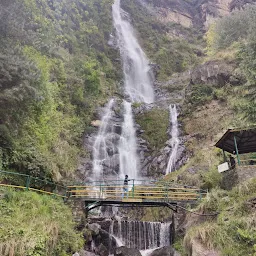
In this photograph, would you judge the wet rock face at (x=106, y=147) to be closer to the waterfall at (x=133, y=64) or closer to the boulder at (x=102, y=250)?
the waterfall at (x=133, y=64)

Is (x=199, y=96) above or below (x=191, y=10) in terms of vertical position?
below

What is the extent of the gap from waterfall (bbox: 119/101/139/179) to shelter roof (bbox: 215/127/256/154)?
9.37 meters

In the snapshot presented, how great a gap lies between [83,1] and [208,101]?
78.6ft

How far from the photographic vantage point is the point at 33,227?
852 cm

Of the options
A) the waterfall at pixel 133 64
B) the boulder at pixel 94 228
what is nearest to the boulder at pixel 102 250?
the boulder at pixel 94 228

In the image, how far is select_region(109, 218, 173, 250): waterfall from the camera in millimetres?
14414

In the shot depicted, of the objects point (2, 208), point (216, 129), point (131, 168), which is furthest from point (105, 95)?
point (2, 208)

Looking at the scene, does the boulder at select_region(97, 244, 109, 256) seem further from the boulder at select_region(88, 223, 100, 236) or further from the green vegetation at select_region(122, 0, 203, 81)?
the green vegetation at select_region(122, 0, 203, 81)

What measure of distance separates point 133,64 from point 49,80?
71.8 feet

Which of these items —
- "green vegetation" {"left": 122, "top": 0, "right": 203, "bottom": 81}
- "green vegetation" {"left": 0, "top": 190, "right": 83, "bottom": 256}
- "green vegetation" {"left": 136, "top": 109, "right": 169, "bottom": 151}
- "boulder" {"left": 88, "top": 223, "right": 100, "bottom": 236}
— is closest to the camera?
"green vegetation" {"left": 0, "top": 190, "right": 83, "bottom": 256}

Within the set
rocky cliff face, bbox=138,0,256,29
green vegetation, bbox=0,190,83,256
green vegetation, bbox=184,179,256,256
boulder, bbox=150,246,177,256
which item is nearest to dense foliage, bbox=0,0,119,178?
green vegetation, bbox=0,190,83,256

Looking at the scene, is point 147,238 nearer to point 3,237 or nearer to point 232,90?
point 3,237

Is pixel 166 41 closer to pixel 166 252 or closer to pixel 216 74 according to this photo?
pixel 216 74

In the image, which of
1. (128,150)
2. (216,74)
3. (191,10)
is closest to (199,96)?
(216,74)
